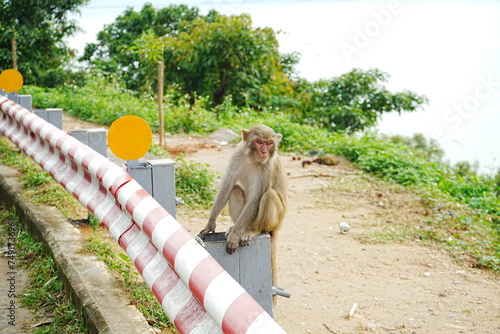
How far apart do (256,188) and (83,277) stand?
1.27 m

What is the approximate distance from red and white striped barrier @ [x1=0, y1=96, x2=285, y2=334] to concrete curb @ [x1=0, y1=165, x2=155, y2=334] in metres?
0.31

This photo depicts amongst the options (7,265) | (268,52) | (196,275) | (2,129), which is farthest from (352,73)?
(196,275)

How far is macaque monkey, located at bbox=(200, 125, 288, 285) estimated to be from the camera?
3797 millimetres

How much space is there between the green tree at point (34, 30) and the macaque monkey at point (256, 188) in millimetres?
11779

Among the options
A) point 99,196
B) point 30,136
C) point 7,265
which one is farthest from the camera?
point 30,136

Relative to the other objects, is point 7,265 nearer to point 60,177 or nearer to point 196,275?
point 60,177

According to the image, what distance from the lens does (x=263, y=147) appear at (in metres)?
3.83

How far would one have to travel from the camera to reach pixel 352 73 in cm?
1491

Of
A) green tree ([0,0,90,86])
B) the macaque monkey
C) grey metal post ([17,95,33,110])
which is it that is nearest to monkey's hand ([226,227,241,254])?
the macaque monkey

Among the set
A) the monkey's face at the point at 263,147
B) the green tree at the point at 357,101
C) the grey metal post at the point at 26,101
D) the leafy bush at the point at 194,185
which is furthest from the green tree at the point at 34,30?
the monkey's face at the point at 263,147

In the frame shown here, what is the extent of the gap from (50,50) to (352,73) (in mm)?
8619

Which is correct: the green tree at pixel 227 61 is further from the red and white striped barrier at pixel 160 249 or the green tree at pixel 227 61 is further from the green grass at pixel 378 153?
the red and white striped barrier at pixel 160 249

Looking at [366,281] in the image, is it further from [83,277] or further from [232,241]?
[83,277]

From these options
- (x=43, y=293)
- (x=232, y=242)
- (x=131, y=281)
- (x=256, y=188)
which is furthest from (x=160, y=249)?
(x=43, y=293)
